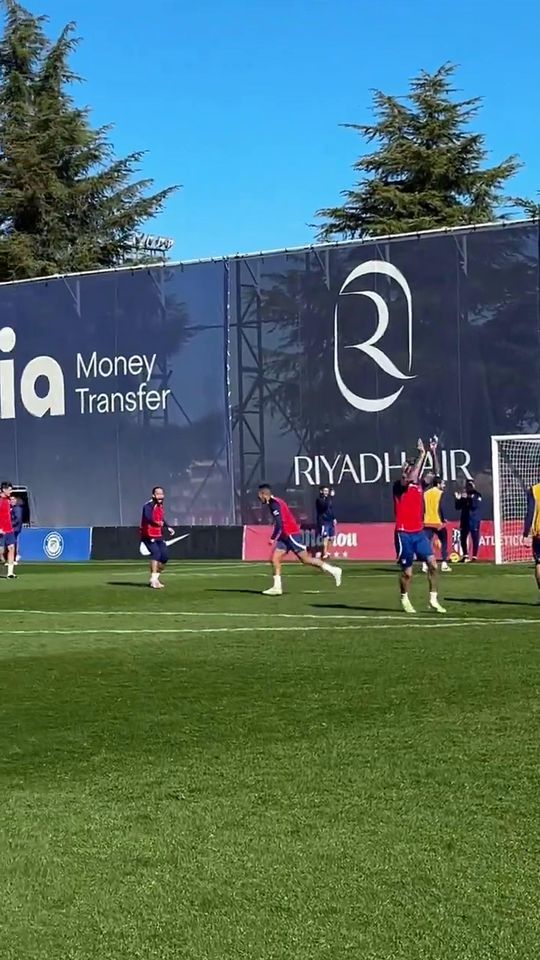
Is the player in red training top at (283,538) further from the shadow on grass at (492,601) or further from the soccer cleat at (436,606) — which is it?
the soccer cleat at (436,606)

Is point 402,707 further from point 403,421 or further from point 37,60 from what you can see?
point 37,60

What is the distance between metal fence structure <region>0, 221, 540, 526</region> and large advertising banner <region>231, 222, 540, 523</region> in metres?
0.05

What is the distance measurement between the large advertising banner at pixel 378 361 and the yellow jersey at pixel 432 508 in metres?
8.88

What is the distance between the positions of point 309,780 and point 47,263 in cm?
5801

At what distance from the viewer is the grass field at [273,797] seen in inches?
233

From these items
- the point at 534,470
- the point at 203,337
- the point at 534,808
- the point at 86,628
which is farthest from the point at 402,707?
the point at 203,337

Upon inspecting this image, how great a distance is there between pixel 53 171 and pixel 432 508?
1645 inches

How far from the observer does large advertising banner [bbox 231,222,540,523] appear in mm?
38438

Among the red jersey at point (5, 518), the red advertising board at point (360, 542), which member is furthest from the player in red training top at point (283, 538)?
the red advertising board at point (360, 542)

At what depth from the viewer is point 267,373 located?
42.4m

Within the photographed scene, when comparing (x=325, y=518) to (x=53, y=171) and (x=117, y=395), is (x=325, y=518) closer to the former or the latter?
(x=117, y=395)

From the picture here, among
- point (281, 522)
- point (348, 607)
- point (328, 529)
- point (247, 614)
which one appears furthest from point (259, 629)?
point (328, 529)

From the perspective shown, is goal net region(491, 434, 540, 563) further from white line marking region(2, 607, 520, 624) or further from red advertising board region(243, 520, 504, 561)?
white line marking region(2, 607, 520, 624)

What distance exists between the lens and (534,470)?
35.8 metres
